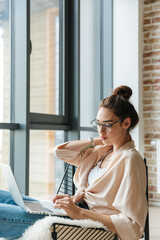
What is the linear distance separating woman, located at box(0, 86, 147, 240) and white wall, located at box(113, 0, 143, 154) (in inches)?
86.2

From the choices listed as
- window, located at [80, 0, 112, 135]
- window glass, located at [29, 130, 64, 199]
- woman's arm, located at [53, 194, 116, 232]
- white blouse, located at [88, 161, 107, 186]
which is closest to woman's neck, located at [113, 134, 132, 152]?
white blouse, located at [88, 161, 107, 186]

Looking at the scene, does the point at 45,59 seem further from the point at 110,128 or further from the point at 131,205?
the point at 131,205

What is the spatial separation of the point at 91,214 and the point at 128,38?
10.0 ft

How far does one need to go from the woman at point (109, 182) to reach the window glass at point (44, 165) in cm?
104

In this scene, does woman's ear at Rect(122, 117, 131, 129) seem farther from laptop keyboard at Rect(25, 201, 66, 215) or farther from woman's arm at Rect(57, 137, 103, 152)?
laptop keyboard at Rect(25, 201, 66, 215)

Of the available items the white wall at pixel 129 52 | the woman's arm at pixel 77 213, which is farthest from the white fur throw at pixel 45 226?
the white wall at pixel 129 52

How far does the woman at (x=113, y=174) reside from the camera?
1472 millimetres

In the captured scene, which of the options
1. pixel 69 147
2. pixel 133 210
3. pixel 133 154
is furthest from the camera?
pixel 69 147

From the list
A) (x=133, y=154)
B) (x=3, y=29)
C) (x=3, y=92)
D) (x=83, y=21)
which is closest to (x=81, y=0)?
(x=83, y=21)

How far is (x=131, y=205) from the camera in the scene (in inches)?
58.1

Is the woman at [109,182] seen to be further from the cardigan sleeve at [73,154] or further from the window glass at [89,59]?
the window glass at [89,59]

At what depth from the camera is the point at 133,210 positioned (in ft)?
4.83

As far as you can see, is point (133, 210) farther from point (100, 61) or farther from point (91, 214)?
point (100, 61)

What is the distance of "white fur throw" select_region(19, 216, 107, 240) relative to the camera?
4.20 ft
